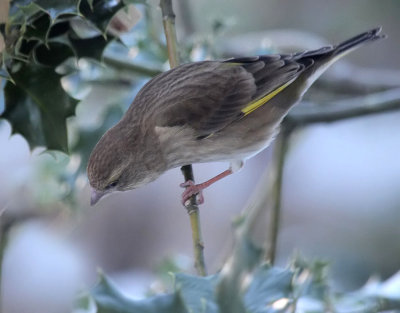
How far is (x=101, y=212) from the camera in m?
7.52

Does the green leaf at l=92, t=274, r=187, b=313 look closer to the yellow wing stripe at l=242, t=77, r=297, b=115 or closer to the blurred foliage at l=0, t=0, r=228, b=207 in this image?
the blurred foliage at l=0, t=0, r=228, b=207

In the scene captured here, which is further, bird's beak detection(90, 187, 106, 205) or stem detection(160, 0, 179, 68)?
bird's beak detection(90, 187, 106, 205)

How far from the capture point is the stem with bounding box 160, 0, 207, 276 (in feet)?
7.56

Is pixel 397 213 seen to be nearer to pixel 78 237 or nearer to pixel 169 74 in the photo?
pixel 78 237

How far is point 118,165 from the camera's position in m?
3.01

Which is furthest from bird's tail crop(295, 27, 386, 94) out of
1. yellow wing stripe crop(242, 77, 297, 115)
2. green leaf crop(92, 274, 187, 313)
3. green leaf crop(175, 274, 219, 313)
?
green leaf crop(92, 274, 187, 313)

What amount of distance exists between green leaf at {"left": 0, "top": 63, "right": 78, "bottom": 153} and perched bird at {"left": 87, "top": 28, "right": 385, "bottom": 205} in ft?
1.14

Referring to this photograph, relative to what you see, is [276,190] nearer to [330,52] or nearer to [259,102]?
[259,102]

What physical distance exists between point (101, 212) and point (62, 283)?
5.06ft

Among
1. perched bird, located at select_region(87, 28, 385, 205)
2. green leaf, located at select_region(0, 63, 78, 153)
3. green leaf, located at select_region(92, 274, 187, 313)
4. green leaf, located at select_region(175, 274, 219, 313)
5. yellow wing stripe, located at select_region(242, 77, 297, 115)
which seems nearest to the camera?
green leaf, located at select_region(92, 274, 187, 313)

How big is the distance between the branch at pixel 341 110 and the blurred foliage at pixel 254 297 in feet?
3.41

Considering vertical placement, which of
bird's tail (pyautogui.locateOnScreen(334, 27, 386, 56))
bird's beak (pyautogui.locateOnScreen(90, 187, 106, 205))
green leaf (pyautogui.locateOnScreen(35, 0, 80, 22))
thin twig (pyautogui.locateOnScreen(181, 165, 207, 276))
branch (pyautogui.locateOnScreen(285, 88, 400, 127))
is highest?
bird's tail (pyautogui.locateOnScreen(334, 27, 386, 56))

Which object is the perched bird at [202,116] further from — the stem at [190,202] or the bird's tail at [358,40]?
the stem at [190,202]

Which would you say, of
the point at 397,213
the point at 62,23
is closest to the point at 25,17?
the point at 62,23
